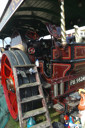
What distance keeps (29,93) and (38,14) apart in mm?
2148

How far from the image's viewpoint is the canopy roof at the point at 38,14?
2.16 metres

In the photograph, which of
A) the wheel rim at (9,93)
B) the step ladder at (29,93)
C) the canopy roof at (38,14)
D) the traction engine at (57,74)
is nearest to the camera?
the step ladder at (29,93)

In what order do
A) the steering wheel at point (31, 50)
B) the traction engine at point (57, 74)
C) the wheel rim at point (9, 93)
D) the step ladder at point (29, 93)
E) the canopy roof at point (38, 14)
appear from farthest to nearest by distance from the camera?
the steering wheel at point (31, 50) → the wheel rim at point (9, 93) → the canopy roof at point (38, 14) → the traction engine at point (57, 74) → the step ladder at point (29, 93)

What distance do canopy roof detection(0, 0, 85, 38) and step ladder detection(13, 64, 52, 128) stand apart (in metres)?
1.04

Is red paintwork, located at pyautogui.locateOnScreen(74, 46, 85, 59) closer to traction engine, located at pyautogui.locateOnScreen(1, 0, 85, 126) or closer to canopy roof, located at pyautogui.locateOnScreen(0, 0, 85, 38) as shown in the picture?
traction engine, located at pyautogui.locateOnScreen(1, 0, 85, 126)

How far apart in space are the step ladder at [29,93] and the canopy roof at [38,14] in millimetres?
1043

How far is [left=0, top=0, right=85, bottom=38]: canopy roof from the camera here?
7.09ft

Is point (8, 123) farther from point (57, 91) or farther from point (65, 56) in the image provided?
point (65, 56)

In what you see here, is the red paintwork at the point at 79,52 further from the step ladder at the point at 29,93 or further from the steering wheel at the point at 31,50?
the steering wheel at the point at 31,50

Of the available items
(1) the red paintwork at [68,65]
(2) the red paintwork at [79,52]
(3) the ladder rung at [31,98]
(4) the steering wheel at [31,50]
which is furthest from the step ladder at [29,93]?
(4) the steering wheel at [31,50]

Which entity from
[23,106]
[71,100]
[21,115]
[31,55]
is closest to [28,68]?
[23,106]

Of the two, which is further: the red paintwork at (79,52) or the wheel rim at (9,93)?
the wheel rim at (9,93)

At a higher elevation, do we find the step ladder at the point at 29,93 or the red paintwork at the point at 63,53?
the red paintwork at the point at 63,53

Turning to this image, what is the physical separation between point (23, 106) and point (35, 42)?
2.09 m
